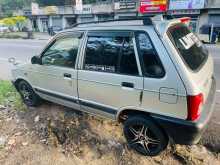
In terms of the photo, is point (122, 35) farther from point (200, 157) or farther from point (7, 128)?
point (7, 128)

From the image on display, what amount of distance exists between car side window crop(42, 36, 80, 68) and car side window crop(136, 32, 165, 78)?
112 cm

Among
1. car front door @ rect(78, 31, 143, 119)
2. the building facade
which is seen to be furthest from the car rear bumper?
the building facade

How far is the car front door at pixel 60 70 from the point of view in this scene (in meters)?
3.46

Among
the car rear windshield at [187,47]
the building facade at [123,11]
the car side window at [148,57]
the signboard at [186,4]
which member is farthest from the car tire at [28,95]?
the signboard at [186,4]

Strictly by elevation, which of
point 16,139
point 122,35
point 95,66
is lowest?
point 16,139

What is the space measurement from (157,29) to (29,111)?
3271 mm

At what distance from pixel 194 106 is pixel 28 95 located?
3.46 m

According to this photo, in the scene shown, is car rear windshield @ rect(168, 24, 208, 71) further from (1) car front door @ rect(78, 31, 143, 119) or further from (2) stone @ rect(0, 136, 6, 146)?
(2) stone @ rect(0, 136, 6, 146)

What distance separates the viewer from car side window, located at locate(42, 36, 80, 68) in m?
3.45

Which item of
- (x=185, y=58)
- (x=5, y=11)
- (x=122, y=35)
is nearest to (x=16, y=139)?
(x=122, y=35)

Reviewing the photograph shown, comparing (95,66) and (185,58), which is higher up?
(185,58)

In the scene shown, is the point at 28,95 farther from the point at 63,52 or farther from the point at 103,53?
the point at 103,53

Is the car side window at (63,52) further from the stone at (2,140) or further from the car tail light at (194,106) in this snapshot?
the car tail light at (194,106)

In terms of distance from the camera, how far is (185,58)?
2574mm
